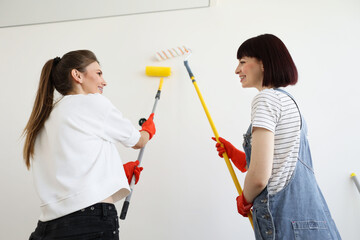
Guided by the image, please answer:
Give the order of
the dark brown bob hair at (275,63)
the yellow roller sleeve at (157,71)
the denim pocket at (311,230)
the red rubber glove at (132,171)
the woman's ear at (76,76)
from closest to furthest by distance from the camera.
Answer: the denim pocket at (311,230) < the dark brown bob hair at (275,63) < the woman's ear at (76,76) < the red rubber glove at (132,171) < the yellow roller sleeve at (157,71)

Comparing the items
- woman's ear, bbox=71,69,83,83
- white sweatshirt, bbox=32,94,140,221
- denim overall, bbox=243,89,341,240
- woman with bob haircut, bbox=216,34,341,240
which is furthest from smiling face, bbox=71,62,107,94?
denim overall, bbox=243,89,341,240

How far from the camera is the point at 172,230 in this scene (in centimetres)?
150

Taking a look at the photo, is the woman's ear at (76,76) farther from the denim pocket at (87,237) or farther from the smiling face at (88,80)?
the denim pocket at (87,237)

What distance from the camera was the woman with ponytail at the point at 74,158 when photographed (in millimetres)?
829

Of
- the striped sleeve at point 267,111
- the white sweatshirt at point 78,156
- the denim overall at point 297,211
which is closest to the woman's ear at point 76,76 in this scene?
the white sweatshirt at point 78,156

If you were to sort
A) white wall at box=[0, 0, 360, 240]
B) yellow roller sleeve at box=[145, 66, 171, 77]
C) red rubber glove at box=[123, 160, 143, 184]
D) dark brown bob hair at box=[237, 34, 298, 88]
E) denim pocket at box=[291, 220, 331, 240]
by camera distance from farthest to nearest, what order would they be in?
yellow roller sleeve at box=[145, 66, 171, 77], white wall at box=[0, 0, 360, 240], red rubber glove at box=[123, 160, 143, 184], dark brown bob hair at box=[237, 34, 298, 88], denim pocket at box=[291, 220, 331, 240]

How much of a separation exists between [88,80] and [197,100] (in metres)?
0.71

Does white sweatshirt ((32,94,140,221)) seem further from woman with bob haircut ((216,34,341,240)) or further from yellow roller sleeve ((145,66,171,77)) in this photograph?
yellow roller sleeve ((145,66,171,77))

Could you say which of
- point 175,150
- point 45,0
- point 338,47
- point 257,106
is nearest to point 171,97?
point 175,150

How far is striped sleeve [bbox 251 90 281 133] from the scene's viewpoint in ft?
2.57

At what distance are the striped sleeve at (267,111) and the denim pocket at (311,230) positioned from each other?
258mm

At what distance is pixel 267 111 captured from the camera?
0.80m

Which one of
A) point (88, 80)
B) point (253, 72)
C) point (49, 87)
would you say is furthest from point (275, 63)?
point (49, 87)

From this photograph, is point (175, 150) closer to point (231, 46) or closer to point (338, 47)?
point (231, 46)
